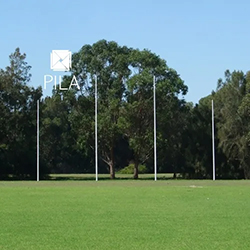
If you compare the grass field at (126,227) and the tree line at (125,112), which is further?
the tree line at (125,112)

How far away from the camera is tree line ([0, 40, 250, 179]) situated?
57.9 meters

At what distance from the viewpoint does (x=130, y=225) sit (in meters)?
14.2

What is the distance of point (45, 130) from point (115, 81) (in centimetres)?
1630

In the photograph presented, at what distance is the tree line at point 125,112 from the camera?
5788 cm

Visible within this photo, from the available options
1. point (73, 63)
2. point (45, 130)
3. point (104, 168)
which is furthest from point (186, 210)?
point (104, 168)
